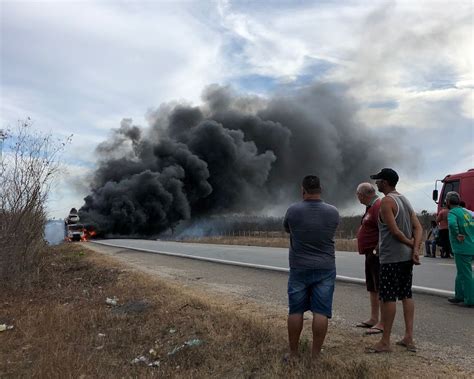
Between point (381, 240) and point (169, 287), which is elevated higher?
point (381, 240)

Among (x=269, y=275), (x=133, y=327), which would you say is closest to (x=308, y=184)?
(x=133, y=327)

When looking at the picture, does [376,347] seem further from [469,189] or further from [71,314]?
[469,189]

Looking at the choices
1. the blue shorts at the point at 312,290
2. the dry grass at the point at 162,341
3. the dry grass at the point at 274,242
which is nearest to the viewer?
the dry grass at the point at 162,341

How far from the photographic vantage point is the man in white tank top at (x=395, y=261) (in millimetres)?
4559

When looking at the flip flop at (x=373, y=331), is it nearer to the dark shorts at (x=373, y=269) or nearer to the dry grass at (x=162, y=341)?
the dry grass at (x=162, y=341)

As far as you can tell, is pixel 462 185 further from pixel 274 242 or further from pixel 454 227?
pixel 274 242

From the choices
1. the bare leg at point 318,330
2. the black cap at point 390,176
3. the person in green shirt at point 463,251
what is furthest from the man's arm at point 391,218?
the person in green shirt at point 463,251

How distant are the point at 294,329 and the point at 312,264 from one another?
0.61 m

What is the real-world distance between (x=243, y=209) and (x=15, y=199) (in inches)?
2035

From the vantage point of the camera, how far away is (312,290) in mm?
4395

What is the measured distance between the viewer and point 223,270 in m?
11.9

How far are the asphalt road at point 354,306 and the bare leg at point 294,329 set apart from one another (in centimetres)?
82

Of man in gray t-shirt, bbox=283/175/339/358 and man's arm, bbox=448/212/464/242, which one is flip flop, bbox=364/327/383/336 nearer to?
man in gray t-shirt, bbox=283/175/339/358

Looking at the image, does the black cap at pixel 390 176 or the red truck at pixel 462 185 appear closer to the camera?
the black cap at pixel 390 176
